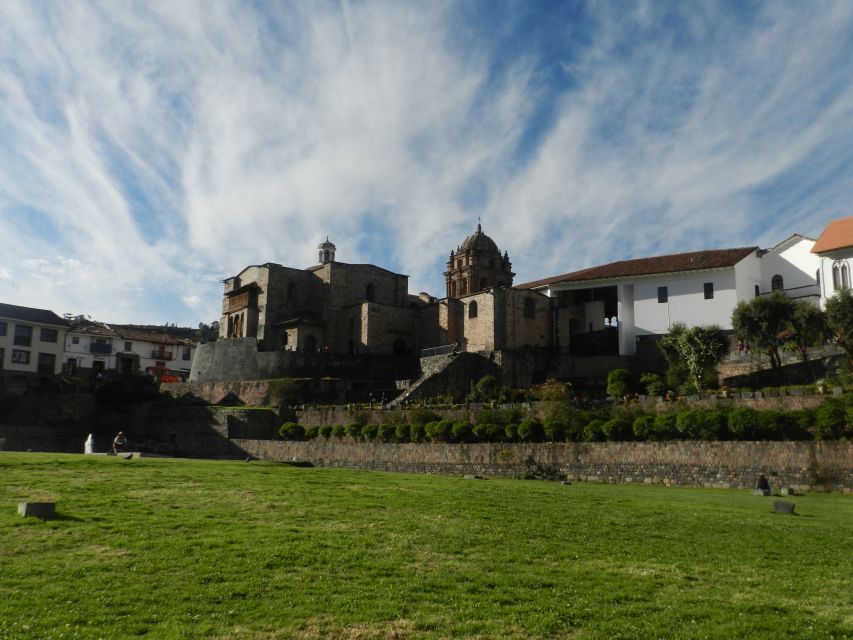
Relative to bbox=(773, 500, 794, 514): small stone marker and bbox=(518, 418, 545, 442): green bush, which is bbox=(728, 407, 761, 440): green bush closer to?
bbox=(518, 418, 545, 442): green bush

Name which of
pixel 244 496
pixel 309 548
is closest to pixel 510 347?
pixel 244 496

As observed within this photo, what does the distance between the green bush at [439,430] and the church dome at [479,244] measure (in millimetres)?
36099

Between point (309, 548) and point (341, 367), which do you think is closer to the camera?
point (309, 548)

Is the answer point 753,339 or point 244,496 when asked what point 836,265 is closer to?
point 753,339

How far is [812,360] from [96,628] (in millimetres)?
36571

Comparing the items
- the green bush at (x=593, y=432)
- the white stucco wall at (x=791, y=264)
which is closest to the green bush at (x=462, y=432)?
the green bush at (x=593, y=432)

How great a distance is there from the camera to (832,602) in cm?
801

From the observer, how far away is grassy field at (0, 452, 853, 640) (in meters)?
7.16

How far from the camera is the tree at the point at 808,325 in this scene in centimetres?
3428

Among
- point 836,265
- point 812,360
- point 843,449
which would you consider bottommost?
point 843,449

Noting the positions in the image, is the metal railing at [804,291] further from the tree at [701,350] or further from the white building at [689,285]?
the tree at [701,350]

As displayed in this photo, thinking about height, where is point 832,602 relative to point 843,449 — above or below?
below

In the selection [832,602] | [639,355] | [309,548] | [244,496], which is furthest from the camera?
[639,355]

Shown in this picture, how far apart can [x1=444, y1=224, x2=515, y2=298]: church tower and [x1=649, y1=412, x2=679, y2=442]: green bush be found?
128ft
